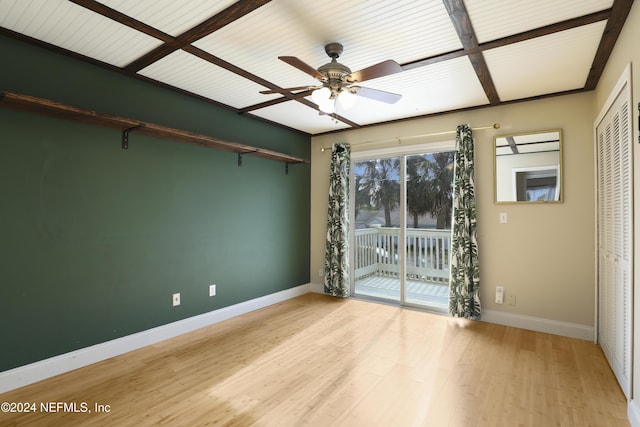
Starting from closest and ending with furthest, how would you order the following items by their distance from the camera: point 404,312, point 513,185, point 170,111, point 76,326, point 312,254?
point 76,326 → point 170,111 → point 513,185 → point 404,312 → point 312,254

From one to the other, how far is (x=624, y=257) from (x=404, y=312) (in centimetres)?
238

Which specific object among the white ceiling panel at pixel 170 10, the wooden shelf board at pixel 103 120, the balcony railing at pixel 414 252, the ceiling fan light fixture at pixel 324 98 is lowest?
the balcony railing at pixel 414 252

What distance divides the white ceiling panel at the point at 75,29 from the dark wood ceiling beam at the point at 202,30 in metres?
0.06

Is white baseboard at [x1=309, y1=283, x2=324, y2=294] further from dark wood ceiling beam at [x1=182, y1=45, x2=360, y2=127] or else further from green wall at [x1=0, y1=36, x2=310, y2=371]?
dark wood ceiling beam at [x1=182, y1=45, x2=360, y2=127]

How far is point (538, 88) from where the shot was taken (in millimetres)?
3213

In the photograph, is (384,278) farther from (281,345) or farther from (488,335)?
(281,345)

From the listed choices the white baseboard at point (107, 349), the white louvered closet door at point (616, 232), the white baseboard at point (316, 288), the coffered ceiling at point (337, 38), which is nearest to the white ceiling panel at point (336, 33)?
the coffered ceiling at point (337, 38)

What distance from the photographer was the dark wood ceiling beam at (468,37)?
1937 mm

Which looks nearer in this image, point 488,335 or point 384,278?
point 488,335

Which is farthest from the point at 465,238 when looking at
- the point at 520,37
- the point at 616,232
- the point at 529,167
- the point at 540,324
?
the point at 520,37

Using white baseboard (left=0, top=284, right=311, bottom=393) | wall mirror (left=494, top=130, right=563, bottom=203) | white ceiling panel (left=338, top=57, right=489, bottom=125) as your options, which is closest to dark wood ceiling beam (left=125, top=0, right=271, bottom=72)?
white ceiling panel (left=338, top=57, right=489, bottom=125)

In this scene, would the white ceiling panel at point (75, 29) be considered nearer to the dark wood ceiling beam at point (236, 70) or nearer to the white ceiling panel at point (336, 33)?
the dark wood ceiling beam at point (236, 70)

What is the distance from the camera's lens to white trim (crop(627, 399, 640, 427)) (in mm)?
Answer: 1827

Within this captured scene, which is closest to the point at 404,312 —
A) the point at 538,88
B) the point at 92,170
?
the point at 538,88
